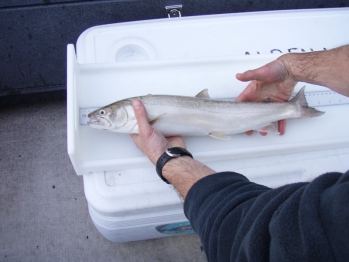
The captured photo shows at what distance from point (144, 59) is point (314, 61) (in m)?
1.01

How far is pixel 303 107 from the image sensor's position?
1.66m

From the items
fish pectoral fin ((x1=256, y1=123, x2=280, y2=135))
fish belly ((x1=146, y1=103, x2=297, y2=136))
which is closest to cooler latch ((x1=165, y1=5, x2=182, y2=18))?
fish belly ((x1=146, y1=103, x2=297, y2=136))

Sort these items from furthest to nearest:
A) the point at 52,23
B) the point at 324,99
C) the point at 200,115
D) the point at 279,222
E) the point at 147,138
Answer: the point at 52,23, the point at 324,99, the point at 200,115, the point at 147,138, the point at 279,222

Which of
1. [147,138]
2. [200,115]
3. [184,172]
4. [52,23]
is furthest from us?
[52,23]

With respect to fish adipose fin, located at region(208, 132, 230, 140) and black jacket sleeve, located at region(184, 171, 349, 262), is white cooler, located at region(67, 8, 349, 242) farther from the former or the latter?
black jacket sleeve, located at region(184, 171, 349, 262)

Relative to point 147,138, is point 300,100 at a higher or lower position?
higher

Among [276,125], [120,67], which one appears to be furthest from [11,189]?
[276,125]

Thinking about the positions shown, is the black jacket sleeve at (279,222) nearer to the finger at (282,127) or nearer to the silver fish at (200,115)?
the silver fish at (200,115)

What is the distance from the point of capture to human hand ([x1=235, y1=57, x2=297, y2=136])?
1.59 metres

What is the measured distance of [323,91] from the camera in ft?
5.98

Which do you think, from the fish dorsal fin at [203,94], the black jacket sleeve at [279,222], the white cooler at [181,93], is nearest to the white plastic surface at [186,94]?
the white cooler at [181,93]

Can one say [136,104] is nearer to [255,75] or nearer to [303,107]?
[255,75]

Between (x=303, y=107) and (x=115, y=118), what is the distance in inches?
41.7

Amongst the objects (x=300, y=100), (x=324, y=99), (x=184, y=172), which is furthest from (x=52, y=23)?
(x=324, y=99)
